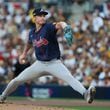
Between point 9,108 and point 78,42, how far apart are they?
1001 cm

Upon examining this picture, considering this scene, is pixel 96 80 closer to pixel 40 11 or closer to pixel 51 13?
pixel 51 13

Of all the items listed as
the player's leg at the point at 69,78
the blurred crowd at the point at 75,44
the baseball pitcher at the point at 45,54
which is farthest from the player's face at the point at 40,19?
the blurred crowd at the point at 75,44

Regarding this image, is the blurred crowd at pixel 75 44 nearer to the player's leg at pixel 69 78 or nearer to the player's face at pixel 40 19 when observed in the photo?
the player's face at pixel 40 19

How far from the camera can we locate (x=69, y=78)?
32.7 feet

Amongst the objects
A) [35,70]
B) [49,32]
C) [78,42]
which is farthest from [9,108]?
[78,42]

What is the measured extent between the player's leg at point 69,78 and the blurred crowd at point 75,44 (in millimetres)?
7376

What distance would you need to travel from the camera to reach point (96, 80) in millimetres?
18297

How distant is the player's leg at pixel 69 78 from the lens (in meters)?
9.91

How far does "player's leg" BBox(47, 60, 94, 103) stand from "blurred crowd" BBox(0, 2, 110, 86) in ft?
24.2

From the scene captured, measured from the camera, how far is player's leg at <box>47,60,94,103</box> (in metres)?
9.91

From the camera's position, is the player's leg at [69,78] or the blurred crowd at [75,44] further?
the blurred crowd at [75,44]

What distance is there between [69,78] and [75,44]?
9795 mm

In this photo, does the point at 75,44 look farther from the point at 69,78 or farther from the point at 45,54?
the point at 69,78

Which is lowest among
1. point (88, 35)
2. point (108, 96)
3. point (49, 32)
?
point (108, 96)
